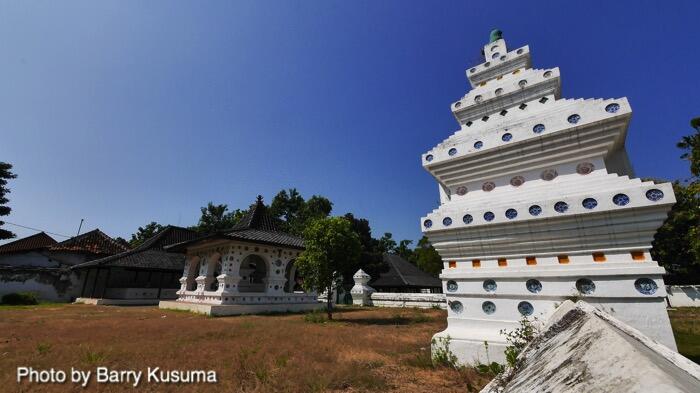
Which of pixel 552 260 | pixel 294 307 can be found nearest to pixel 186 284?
pixel 294 307

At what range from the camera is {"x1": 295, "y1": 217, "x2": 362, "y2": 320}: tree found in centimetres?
1347

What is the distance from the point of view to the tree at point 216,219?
4350 centimetres

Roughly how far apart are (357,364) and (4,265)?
102 ft

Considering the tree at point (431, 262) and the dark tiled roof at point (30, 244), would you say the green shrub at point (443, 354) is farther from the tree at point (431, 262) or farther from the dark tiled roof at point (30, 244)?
the dark tiled roof at point (30, 244)

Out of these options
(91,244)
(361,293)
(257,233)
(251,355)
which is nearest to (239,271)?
(257,233)

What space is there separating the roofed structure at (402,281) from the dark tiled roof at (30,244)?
29506 millimetres

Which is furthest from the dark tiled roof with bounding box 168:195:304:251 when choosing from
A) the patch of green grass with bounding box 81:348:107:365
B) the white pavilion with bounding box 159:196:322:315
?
the patch of green grass with bounding box 81:348:107:365

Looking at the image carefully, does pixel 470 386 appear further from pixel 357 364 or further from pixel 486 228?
pixel 486 228

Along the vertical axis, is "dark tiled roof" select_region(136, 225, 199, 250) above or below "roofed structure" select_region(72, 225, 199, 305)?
above

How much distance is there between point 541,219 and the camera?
525 cm

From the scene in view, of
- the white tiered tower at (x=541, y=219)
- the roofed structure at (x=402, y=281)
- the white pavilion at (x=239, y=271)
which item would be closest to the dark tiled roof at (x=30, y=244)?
the white pavilion at (x=239, y=271)

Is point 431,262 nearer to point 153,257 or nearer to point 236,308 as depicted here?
point 236,308

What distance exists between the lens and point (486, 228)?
5.74m

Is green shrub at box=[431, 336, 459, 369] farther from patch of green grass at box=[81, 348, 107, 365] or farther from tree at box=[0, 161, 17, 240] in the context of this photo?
tree at box=[0, 161, 17, 240]
